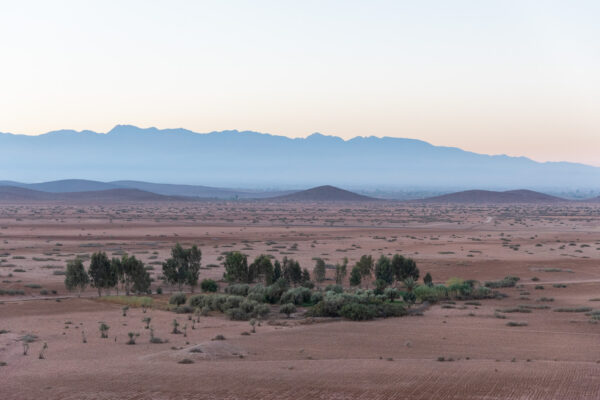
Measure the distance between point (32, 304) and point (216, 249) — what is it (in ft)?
116

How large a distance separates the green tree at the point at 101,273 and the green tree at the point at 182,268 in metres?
3.84

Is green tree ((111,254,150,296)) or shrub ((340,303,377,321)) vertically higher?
green tree ((111,254,150,296))

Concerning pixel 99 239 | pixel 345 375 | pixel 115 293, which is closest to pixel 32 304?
pixel 115 293

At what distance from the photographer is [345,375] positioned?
22516mm

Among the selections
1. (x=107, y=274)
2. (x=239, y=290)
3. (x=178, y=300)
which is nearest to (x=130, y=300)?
(x=178, y=300)

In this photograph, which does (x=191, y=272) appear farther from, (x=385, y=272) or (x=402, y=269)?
(x=402, y=269)

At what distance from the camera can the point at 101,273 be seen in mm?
43000

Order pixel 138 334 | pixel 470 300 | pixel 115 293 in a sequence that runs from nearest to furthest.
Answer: pixel 138 334
pixel 470 300
pixel 115 293

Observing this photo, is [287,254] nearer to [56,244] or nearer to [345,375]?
[56,244]

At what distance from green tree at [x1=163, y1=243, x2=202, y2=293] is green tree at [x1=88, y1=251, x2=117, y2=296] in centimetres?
384

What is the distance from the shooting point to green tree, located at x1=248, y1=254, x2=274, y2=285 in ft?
148

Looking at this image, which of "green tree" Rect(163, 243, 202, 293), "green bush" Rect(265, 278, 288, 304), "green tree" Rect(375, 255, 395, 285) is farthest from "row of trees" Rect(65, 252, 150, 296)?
"green tree" Rect(375, 255, 395, 285)

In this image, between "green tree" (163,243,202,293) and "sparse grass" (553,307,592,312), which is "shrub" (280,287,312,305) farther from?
"sparse grass" (553,307,592,312)

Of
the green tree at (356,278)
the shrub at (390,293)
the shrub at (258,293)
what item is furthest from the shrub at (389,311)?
the green tree at (356,278)
